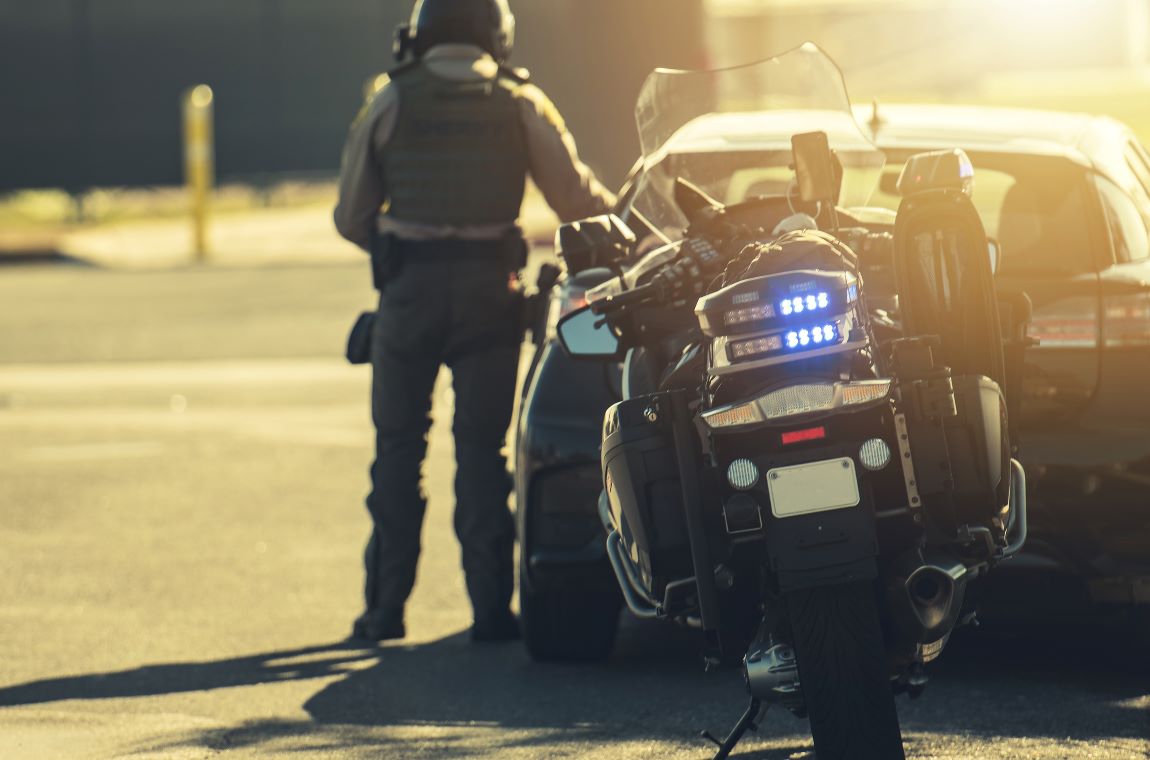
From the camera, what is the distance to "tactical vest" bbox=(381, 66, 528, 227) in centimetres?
688

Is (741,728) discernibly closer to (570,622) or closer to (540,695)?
(540,695)

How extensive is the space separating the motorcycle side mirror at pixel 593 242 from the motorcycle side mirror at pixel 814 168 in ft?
1.66

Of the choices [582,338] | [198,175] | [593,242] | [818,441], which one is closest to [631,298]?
[593,242]

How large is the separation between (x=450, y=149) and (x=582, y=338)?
163 cm

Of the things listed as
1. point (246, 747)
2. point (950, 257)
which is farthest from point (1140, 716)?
point (246, 747)

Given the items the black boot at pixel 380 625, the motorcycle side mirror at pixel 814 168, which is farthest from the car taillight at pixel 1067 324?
the black boot at pixel 380 625

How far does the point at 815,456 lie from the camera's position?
170 inches

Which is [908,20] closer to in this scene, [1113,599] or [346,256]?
[346,256]

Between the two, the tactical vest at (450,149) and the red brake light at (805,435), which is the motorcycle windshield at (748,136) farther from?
the red brake light at (805,435)

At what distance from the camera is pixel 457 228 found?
6.93m

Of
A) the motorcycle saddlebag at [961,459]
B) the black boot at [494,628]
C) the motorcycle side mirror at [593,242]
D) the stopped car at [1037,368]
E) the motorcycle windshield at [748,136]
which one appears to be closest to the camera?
the motorcycle saddlebag at [961,459]

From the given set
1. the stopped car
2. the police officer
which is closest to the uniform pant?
the police officer

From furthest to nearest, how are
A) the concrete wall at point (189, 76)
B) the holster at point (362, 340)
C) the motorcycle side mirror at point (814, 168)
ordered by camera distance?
the concrete wall at point (189, 76) < the holster at point (362, 340) < the motorcycle side mirror at point (814, 168)

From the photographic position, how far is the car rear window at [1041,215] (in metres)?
5.84
